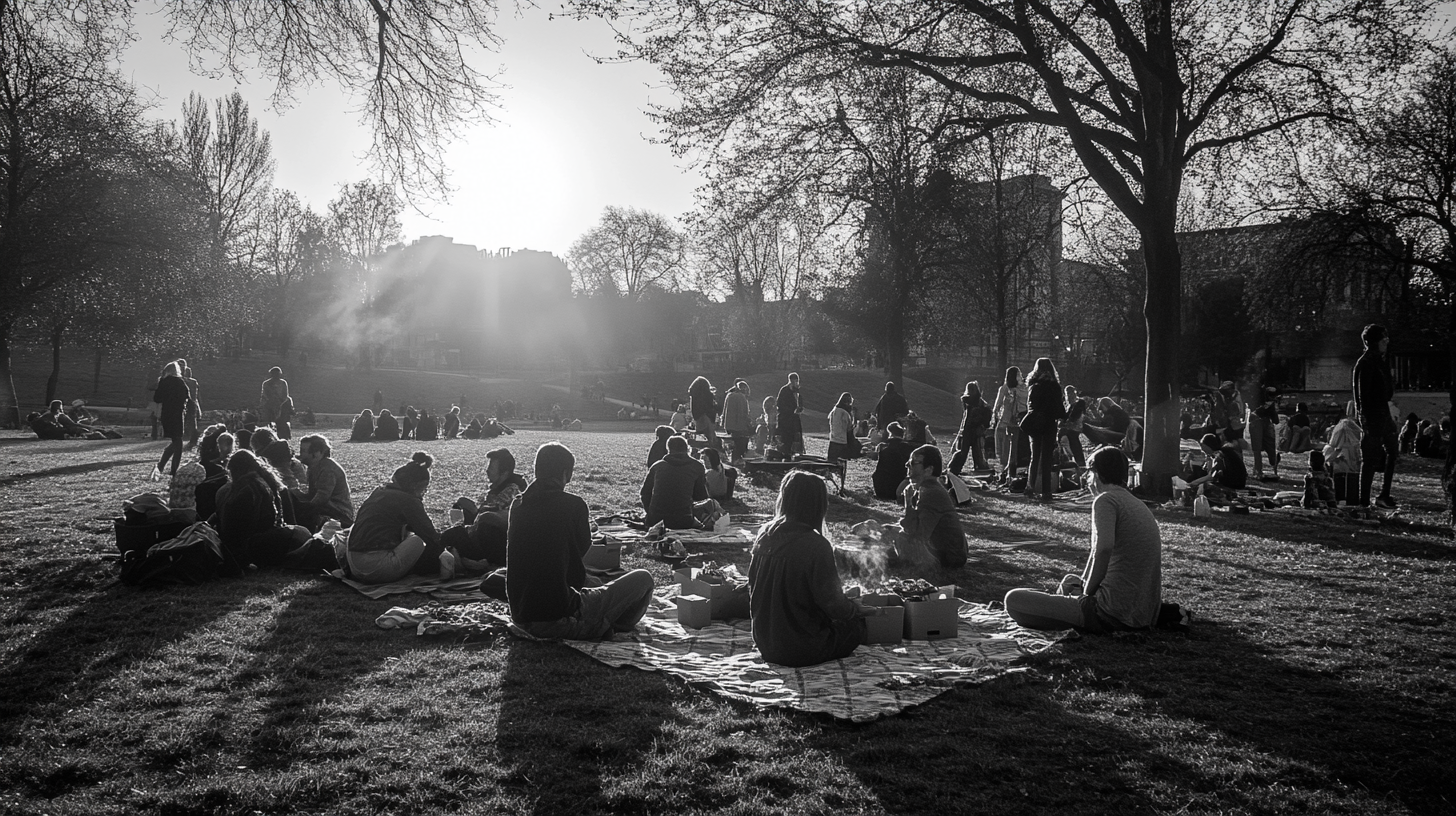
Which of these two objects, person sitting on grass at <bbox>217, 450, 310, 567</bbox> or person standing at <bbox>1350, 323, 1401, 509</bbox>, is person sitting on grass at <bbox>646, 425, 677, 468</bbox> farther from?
person standing at <bbox>1350, 323, 1401, 509</bbox>

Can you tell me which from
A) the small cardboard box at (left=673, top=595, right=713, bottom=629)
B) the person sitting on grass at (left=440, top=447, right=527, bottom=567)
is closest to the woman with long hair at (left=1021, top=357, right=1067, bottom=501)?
the person sitting on grass at (left=440, top=447, right=527, bottom=567)

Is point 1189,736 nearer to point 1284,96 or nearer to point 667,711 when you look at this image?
point 667,711

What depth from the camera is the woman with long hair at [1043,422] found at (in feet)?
45.4

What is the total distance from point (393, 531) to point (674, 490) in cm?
359

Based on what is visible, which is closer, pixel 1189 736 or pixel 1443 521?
pixel 1189 736

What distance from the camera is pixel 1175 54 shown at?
45.4 feet

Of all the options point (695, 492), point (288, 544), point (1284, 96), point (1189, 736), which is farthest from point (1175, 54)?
point (288, 544)

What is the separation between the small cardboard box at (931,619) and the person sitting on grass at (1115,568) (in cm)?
62

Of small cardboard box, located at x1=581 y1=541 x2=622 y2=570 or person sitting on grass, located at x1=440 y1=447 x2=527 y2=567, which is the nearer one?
person sitting on grass, located at x1=440 y1=447 x2=527 y2=567

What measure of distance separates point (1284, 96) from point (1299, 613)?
10558 mm

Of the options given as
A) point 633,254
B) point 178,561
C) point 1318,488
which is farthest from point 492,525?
point 633,254

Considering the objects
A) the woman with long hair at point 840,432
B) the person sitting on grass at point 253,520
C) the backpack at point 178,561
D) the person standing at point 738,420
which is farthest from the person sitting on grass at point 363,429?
the backpack at point 178,561

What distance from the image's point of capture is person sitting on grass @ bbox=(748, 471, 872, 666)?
17.6 ft

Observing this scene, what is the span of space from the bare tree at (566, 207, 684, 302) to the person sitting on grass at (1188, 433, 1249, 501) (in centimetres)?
5421
